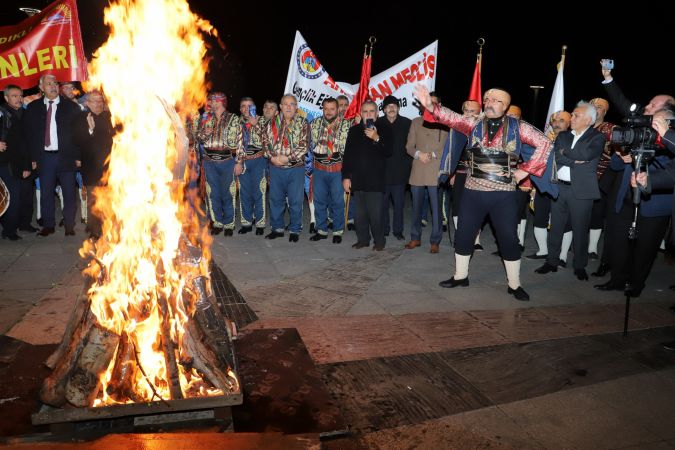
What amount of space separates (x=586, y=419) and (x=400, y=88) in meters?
7.75

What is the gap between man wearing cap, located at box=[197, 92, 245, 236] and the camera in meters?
8.68

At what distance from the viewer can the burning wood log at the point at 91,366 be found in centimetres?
307

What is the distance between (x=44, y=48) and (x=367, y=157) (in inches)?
199

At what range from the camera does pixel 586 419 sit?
3480 millimetres

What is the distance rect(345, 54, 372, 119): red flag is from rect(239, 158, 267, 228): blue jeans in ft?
6.13

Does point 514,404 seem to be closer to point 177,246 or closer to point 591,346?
point 591,346

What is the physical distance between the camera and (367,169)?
8.16 m

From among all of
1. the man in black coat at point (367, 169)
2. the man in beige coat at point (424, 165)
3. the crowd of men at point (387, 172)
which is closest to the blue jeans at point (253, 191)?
the crowd of men at point (387, 172)

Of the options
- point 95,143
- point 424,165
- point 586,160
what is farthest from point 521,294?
point 95,143

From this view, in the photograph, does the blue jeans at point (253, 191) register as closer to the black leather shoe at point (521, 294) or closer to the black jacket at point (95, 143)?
the black jacket at point (95, 143)

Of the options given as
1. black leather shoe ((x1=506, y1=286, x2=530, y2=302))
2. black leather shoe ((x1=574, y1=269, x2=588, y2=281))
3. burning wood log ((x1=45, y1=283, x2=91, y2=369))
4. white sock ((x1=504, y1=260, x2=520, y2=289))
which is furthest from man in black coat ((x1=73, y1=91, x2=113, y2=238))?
black leather shoe ((x1=574, y1=269, x2=588, y2=281))

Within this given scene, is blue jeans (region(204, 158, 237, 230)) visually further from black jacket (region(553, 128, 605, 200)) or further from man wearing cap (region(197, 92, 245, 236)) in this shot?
black jacket (region(553, 128, 605, 200))

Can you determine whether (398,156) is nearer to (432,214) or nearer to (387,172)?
(387,172)

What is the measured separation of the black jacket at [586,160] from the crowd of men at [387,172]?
0.04 ft
